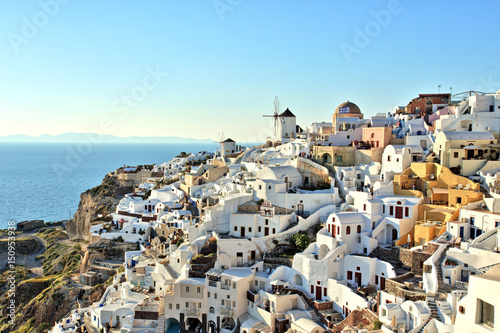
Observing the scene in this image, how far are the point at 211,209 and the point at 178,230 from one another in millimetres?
4449

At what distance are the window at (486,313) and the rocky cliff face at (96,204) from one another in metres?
40.8

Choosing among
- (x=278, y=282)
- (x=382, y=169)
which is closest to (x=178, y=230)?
(x=278, y=282)

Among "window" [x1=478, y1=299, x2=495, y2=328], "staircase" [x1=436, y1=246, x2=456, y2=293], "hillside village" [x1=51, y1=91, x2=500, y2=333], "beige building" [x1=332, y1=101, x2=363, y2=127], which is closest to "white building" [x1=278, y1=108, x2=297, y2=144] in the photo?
"beige building" [x1=332, y1=101, x2=363, y2=127]

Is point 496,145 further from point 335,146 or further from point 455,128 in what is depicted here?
point 335,146

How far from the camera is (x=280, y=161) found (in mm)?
34094

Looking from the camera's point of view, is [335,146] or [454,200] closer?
[454,200]

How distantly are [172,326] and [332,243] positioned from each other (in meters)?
9.69

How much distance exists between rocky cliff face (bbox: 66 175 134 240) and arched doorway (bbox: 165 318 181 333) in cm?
2261

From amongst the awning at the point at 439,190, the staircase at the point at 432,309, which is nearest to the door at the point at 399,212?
the awning at the point at 439,190

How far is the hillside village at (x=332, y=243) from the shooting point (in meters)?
19.0

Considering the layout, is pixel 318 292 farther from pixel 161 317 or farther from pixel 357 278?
pixel 161 317

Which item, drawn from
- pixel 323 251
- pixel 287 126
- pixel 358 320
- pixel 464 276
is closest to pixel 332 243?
pixel 323 251

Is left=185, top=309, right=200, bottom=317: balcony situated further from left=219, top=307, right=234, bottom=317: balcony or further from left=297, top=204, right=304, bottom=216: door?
left=297, top=204, right=304, bottom=216: door

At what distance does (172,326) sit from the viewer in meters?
24.0
